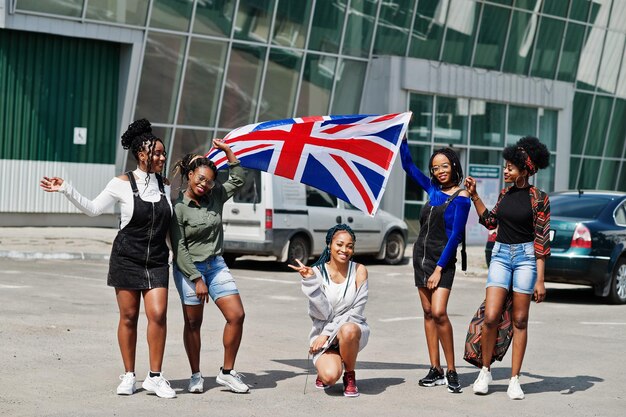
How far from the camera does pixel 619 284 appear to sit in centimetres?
1590

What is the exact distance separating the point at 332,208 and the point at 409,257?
14.4 ft

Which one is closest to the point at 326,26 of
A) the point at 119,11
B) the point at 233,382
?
the point at 119,11

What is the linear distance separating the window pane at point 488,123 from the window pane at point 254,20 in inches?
243

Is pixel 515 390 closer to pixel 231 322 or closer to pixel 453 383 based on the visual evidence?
pixel 453 383

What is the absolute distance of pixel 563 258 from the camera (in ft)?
50.9

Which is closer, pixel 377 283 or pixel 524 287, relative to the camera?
pixel 524 287

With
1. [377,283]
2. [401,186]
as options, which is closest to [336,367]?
[377,283]

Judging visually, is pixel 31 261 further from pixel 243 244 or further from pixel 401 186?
pixel 401 186

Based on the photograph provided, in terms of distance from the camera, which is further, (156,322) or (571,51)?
Result: (571,51)

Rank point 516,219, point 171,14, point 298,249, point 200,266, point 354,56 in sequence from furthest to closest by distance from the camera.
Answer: point 354,56 < point 171,14 < point 298,249 < point 516,219 < point 200,266

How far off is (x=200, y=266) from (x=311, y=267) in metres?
0.80

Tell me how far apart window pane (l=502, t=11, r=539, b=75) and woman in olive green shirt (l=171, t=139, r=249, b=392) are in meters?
25.6

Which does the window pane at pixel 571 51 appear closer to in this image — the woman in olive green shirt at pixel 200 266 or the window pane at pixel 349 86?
the window pane at pixel 349 86

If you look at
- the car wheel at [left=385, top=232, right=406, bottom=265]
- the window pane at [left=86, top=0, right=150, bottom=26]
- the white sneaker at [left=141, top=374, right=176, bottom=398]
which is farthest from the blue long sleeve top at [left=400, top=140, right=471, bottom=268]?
the window pane at [left=86, top=0, right=150, bottom=26]
